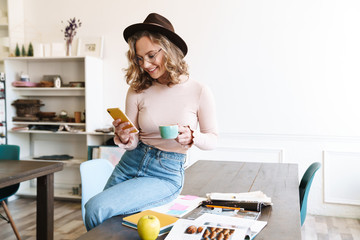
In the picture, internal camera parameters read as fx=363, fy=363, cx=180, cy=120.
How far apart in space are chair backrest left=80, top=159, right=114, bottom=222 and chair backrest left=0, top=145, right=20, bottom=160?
4.65ft

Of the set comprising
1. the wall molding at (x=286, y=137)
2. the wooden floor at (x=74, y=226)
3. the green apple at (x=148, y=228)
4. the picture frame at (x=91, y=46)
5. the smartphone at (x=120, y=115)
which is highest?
the picture frame at (x=91, y=46)

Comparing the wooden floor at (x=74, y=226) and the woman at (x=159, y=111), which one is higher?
the woman at (x=159, y=111)

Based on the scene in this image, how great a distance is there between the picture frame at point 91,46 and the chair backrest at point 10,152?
151 centimetres

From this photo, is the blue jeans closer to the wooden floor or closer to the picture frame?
the wooden floor

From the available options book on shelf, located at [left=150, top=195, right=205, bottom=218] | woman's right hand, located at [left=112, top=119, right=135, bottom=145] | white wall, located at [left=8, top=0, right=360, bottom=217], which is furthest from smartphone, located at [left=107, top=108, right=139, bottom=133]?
white wall, located at [left=8, top=0, right=360, bottom=217]

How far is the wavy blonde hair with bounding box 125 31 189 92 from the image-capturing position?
1737 millimetres

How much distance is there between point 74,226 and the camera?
3.56m

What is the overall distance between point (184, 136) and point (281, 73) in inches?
103

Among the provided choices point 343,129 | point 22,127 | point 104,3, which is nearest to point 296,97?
point 343,129

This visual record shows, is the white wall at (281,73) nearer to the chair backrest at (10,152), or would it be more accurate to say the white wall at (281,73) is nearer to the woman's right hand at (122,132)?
the chair backrest at (10,152)

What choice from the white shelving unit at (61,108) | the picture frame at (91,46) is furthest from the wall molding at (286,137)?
the picture frame at (91,46)

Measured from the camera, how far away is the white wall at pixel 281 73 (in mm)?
3732

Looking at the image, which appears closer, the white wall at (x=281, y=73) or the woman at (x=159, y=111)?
the woman at (x=159, y=111)

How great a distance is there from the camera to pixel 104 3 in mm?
4441
